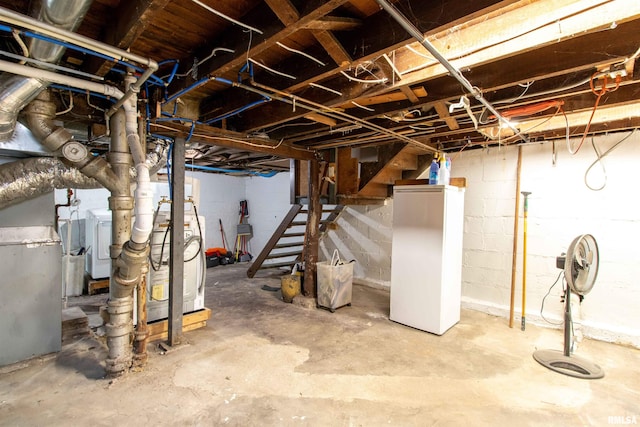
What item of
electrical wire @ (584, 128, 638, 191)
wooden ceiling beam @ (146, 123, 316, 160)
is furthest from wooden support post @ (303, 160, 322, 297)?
electrical wire @ (584, 128, 638, 191)

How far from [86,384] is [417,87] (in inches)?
119

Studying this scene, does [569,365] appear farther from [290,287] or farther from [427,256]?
[290,287]

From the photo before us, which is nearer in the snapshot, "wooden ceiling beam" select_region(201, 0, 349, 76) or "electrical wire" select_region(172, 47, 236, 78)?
"wooden ceiling beam" select_region(201, 0, 349, 76)

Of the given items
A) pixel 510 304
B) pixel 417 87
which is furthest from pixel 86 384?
pixel 510 304

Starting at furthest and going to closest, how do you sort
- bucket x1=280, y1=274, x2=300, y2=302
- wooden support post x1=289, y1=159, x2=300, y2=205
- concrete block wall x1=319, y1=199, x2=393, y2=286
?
concrete block wall x1=319, y1=199, x2=393, y2=286 < wooden support post x1=289, y1=159, x2=300, y2=205 < bucket x1=280, y1=274, x2=300, y2=302

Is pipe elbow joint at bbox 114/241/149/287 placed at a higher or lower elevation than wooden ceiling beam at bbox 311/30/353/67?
lower

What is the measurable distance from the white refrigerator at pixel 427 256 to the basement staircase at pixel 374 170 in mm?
629

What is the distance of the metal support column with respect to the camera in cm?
266

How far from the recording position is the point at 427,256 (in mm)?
3066

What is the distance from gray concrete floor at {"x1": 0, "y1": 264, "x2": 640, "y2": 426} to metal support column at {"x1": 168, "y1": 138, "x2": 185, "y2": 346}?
0.23 metres

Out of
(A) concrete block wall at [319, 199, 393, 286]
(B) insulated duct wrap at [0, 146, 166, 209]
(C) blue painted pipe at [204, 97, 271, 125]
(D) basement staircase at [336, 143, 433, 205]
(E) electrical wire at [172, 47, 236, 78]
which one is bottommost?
(A) concrete block wall at [319, 199, 393, 286]

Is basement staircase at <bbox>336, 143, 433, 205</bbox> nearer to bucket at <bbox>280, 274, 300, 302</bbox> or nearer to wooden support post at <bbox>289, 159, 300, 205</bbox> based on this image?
wooden support post at <bbox>289, 159, 300, 205</bbox>

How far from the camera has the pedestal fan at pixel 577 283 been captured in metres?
2.35

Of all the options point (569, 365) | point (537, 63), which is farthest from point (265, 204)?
point (537, 63)
